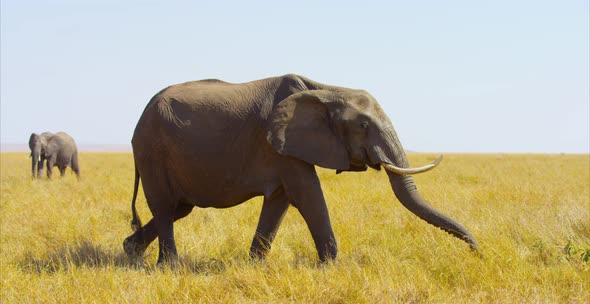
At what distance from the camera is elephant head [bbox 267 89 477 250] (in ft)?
19.2

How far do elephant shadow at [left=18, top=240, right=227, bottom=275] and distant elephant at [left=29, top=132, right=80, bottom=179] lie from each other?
46.4 ft

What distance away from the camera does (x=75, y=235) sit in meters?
7.73

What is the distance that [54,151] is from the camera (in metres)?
21.1

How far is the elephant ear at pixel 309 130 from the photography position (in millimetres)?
5953

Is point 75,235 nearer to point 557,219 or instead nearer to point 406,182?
point 406,182

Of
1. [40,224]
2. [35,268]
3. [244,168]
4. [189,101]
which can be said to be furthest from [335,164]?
[40,224]

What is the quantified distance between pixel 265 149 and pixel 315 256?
4.82 ft

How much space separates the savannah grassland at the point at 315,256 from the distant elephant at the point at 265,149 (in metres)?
0.47

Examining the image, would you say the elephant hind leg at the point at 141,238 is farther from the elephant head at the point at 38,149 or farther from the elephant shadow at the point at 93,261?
the elephant head at the point at 38,149

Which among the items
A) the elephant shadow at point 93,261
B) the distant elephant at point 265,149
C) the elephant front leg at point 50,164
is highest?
the distant elephant at point 265,149

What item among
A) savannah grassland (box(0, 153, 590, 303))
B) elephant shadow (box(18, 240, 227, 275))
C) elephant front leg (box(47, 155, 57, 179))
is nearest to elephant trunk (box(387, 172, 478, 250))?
savannah grassland (box(0, 153, 590, 303))

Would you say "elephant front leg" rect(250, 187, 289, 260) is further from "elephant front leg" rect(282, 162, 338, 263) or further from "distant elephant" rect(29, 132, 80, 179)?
"distant elephant" rect(29, 132, 80, 179)

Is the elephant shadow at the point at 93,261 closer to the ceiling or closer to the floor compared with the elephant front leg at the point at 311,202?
closer to the floor

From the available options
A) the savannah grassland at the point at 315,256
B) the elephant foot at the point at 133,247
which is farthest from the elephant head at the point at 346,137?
the elephant foot at the point at 133,247
